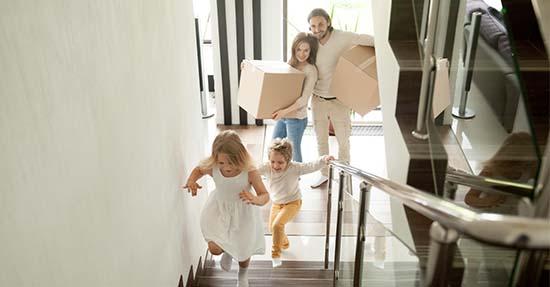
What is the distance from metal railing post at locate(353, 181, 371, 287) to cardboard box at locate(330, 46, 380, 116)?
187cm

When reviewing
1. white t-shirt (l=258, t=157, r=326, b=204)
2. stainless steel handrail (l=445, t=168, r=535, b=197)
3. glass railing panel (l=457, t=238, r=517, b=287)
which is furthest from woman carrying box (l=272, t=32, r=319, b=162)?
glass railing panel (l=457, t=238, r=517, b=287)

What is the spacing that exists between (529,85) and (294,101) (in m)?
2.30

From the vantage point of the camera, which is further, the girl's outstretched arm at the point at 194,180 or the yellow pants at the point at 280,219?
the yellow pants at the point at 280,219

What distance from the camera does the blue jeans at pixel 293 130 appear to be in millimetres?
4480

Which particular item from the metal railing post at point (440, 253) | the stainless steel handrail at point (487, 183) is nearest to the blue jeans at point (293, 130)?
the stainless steel handrail at point (487, 183)

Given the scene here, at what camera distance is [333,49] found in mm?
4141

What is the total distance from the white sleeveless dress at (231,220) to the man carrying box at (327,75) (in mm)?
1447

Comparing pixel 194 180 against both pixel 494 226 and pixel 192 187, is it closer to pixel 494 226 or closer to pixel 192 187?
pixel 192 187

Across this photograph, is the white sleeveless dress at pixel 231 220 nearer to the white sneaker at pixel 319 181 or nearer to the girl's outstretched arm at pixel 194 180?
the girl's outstretched arm at pixel 194 180

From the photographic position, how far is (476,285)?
172 centimetres

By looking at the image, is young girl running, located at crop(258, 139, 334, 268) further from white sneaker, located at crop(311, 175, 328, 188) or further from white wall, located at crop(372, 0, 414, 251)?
white sneaker, located at crop(311, 175, 328, 188)

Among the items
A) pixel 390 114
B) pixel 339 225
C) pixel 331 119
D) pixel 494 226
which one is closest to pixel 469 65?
pixel 390 114

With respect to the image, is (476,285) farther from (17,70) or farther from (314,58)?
(314,58)

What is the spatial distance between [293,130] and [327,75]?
57 cm
